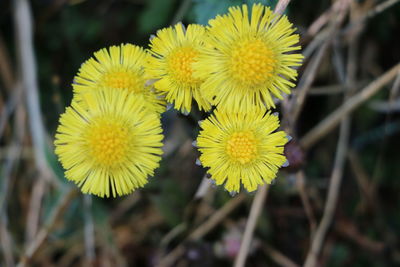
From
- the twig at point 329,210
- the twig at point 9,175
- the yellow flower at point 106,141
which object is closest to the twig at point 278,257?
the twig at point 329,210

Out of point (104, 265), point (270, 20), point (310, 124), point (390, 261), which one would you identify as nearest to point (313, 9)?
point (310, 124)

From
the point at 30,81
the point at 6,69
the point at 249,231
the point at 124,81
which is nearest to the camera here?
the point at 124,81

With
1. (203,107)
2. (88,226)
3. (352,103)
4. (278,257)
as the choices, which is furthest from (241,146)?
(88,226)

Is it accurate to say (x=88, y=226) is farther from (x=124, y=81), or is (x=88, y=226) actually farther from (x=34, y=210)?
(x=124, y=81)

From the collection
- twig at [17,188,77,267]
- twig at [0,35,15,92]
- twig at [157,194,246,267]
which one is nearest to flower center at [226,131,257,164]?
twig at [157,194,246,267]

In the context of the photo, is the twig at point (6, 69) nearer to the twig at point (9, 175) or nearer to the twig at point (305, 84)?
the twig at point (9, 175)

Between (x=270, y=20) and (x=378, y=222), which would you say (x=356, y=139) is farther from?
(x=270, y=20)
